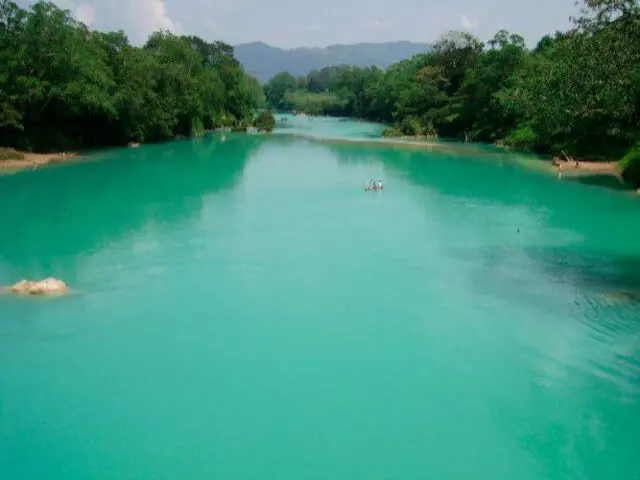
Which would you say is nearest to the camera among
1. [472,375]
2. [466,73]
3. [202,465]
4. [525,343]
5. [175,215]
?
[202,465]

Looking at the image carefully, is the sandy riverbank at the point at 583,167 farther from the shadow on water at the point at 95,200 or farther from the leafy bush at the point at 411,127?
the leafy bush at the point at 411,127

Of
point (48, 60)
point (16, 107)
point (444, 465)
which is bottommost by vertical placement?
point (444, 465)

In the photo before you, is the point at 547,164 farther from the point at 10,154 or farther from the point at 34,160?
the point at 10,154

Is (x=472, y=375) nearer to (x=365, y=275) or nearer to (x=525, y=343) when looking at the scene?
(x=525, y=343)

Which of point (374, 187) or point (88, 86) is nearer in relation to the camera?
point (374, 187)

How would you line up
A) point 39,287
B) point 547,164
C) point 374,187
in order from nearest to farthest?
point 39,287
point 374,187
point 547,164

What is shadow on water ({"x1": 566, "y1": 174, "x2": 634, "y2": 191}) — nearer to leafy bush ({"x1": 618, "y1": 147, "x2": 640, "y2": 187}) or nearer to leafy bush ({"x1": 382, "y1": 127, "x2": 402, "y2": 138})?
leafy bush ({"x1": 618, "y1": 147, "x2": 640, "y2": 187})

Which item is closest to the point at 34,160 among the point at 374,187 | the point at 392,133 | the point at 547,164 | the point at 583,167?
the point at 374,187

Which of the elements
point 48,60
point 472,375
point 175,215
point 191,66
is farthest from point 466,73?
point 472,375
